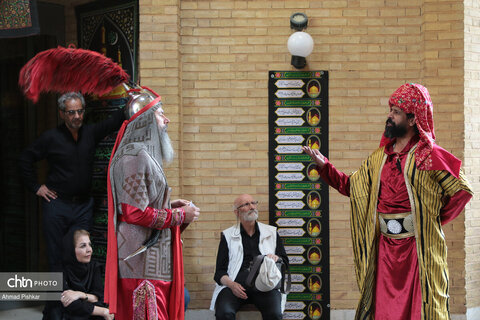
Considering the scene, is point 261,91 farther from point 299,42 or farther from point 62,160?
point 62,160

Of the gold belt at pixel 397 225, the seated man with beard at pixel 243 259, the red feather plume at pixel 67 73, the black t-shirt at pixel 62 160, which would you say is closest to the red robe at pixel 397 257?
the gold belt at pixel 397 225

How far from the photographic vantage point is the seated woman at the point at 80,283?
16.2 feet

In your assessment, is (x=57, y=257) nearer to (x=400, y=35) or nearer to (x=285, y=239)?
(x=285, y=239)

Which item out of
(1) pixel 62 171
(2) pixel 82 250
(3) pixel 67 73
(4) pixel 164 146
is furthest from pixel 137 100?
(1) pixel 62 171

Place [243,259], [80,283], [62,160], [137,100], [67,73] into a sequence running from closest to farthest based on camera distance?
[137,100]
[67,73]
[80,283]
[243,259]
[62,160]

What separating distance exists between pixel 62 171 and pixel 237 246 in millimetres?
1821

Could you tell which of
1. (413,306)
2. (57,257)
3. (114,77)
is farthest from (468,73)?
(57,257)

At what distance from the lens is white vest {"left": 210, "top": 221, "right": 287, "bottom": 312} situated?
554cm

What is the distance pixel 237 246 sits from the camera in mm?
5566

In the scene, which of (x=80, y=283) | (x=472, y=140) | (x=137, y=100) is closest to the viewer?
(x=137, y=100)

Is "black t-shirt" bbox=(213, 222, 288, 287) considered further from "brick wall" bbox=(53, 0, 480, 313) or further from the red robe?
the red robe

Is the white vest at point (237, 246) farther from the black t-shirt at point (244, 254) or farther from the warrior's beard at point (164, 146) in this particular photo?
the warrior's beard at point (164, 146)

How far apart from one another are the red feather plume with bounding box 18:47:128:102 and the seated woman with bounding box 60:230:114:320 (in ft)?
4.81

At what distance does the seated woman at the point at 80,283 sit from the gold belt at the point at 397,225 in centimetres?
239
